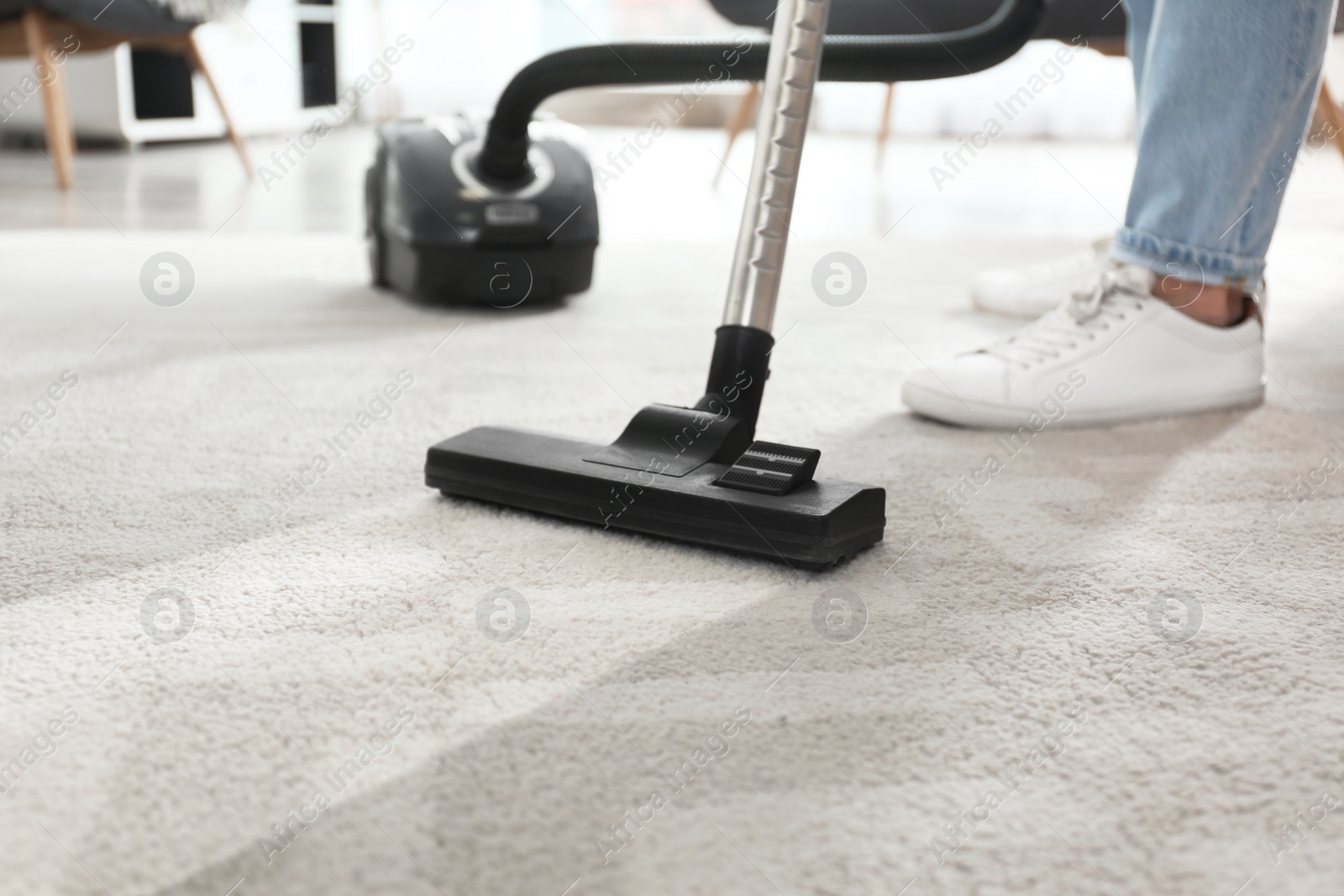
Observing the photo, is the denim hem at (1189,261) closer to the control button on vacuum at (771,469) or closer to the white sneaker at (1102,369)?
the white sneaker at (1102,369)

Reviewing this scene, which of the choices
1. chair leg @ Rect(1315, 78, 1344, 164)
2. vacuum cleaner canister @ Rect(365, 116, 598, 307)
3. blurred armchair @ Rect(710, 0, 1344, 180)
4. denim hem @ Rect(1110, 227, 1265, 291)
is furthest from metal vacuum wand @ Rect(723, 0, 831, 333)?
chair leg @ Rect(1315, 78, 1344, 164)

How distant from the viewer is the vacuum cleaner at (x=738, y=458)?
0.59 metres

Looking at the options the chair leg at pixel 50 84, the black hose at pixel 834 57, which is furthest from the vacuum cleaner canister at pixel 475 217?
the chair leg at pixel 50 84

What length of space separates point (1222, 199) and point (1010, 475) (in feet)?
0.97

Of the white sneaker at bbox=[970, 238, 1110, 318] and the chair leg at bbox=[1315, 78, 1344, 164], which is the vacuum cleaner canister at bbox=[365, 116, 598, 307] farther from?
the chair leg at bbox=[1315, 78, 1344, 164]

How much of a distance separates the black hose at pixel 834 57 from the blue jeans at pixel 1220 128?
16 cm

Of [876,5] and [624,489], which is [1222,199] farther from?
[876,5]

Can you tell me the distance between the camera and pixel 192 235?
1.80 metres

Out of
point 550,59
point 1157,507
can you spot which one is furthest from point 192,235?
point 1157,507

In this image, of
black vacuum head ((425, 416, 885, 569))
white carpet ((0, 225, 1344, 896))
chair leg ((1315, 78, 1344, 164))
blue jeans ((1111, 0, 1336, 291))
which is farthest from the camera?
chair leg ((1315, 78, 1344, 164))

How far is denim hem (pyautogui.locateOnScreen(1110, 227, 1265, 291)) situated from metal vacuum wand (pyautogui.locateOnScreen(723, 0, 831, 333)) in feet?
1.25

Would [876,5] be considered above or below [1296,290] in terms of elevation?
above

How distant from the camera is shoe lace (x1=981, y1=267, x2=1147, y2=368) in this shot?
0.91 metres

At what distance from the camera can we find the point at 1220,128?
33.0 inches
